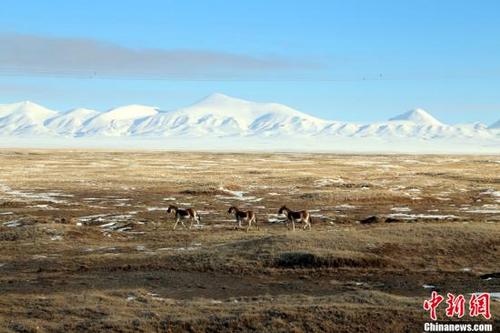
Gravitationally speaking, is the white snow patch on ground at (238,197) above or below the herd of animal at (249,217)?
below

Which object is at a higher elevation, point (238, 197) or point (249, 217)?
point (249, 217)

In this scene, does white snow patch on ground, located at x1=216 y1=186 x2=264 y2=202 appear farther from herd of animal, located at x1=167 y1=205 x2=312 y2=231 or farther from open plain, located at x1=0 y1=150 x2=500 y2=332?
herd of animal, located at x1=167 y1=205 x2=312 y2=231

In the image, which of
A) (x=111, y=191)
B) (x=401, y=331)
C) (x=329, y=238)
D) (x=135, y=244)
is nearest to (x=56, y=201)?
(x=111, y=191)

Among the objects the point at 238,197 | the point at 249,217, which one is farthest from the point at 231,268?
the point at 238,197

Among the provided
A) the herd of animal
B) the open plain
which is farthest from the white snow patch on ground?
the herd of animal

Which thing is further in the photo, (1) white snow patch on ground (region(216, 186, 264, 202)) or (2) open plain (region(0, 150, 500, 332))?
(1) white snow patch on ground (region(216, 186, 264, 202))

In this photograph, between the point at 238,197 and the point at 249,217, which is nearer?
the point at 249,217

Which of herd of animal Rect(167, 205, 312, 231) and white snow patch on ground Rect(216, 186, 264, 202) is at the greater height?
herd of animal Rect(167, 205, 312, 231)

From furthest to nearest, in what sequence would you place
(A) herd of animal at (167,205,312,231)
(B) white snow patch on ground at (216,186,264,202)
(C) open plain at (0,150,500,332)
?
(B) white snow patch on ground at (216,186,264,202) < (A) herd of animal at (167,205,312,231) < (C) open plain at (0,150,500,332)

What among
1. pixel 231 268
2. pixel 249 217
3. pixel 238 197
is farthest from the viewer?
pixel 238 197

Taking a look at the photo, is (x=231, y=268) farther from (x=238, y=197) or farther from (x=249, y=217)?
(x=238, y=197)

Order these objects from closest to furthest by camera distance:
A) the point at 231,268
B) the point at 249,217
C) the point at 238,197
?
the point at 231,268, the point at 249,217, the point at 238,197

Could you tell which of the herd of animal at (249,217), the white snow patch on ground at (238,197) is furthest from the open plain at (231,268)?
the white snow patch on ground at (238,197)

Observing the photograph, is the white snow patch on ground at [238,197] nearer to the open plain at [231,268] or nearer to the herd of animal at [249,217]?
the open plain at [231,268]
